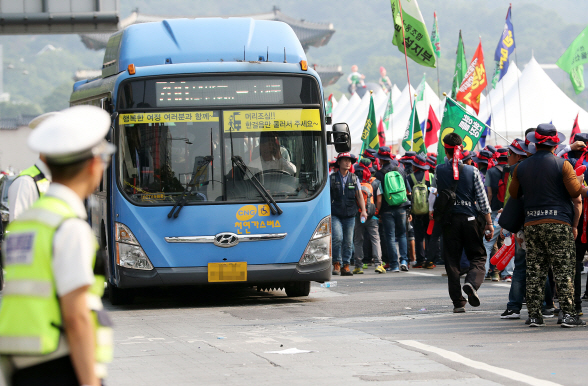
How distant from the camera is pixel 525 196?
26.8ft

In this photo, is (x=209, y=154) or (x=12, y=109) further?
(x=12, y=109)

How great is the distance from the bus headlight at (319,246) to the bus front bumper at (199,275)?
0.07 meters

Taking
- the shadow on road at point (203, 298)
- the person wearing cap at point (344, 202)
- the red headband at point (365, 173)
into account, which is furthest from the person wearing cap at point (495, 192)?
the shadow on road at point (203, 298)

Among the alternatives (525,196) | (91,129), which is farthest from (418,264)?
(91,129)

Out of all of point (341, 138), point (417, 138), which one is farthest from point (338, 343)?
point (417, 138)

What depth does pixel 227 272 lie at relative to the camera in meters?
10.1

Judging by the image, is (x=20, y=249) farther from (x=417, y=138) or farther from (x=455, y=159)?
(x=417, y=138)

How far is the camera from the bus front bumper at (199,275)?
9992 millimetres

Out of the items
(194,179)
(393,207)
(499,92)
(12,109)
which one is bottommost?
(393,207)

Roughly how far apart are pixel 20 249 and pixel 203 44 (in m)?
8.19

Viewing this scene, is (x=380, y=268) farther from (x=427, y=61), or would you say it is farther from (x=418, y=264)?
(x=427, y=61)

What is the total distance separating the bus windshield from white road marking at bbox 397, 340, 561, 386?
3238 millimetres

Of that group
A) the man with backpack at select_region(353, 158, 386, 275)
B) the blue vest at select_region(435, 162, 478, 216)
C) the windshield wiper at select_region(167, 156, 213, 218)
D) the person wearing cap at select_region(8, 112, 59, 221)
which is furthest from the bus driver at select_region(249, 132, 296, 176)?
the man with backpack at select_region(353, 158, 386, 275)

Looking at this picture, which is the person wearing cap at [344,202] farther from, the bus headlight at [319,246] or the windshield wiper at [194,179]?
the windshield wiper at [194,179]
